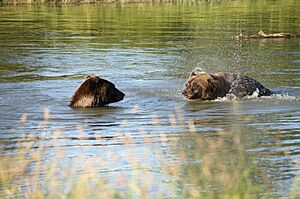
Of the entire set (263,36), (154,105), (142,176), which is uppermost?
(142,176)

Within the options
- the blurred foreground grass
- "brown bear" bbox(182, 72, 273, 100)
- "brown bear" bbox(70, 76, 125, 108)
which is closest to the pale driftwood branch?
"brown bear" bbox(182, 72, 273, 100)

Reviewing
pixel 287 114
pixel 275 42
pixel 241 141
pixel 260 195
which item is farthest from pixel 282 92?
pixel 275 42

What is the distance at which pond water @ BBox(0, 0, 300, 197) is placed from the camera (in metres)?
8.23

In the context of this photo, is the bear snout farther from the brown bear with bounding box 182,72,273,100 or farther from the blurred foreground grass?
the blurred foreground grass

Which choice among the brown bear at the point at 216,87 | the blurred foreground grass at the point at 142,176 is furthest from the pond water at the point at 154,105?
the brown bear at the point at 216,87

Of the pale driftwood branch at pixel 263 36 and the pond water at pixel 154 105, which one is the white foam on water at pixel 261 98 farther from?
the pale driftwood branch at pixel 263 36

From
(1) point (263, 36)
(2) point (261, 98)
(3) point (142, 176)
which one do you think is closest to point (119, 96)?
(2) point (261, 98)

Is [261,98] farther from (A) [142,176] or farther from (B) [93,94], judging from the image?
(A) [142,176]

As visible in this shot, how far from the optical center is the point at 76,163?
8.41m

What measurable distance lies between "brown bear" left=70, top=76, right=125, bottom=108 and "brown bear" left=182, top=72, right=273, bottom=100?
4.86 ft

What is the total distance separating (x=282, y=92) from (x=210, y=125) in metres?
4.25

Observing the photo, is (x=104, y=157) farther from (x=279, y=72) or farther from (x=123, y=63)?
(x=123, y=63)

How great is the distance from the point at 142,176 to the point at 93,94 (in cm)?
626

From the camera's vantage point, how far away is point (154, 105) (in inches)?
538
